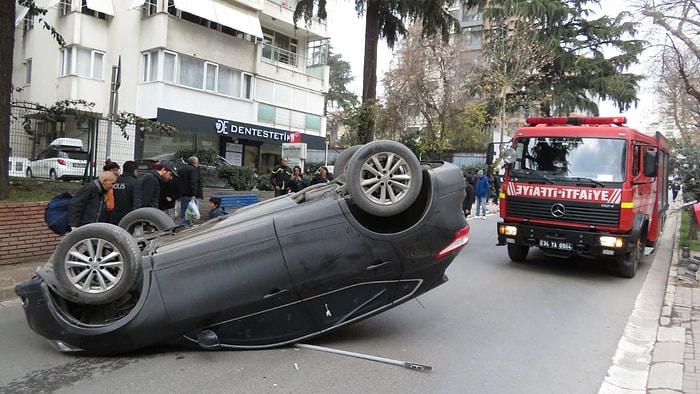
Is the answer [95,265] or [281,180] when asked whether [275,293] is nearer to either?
[95,265]

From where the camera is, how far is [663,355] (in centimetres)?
491

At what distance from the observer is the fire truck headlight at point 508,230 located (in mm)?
8648

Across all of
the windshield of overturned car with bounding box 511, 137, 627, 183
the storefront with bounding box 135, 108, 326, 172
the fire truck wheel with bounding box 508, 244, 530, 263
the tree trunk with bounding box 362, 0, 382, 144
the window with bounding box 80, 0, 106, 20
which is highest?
the window with bounding box 80, 0, 106, 20

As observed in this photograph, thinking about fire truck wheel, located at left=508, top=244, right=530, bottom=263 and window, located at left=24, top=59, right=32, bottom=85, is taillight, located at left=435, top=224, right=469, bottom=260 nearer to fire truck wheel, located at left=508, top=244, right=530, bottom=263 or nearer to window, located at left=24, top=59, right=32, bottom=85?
fire truck wheel, located at left=508, top=244, right=530, bottom=263

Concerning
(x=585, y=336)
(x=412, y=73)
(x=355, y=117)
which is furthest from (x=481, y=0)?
(x=585, y=336)

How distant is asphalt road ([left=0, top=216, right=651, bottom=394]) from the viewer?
12.7 ft

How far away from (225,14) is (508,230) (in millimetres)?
19650

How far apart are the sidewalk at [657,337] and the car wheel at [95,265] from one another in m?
2.90

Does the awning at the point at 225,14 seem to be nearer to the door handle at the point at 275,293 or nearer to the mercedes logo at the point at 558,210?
the mercedes logo at the point at 558,210

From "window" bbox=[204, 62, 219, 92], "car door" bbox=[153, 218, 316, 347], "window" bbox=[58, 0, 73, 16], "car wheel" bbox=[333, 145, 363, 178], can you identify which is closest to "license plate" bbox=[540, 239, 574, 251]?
"car wheel" bbox=[333, 145, 363, 178]

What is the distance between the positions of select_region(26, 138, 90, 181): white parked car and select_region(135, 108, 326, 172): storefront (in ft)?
20.4

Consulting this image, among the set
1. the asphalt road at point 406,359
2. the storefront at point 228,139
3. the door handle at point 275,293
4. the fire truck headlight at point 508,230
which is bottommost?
the asphalt road at point 406,359

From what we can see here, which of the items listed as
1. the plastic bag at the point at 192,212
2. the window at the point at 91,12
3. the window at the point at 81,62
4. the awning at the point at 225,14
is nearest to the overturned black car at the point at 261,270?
the plastic bag at the point at 192,212

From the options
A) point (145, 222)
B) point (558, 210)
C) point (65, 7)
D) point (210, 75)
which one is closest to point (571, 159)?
point (558, 210)
